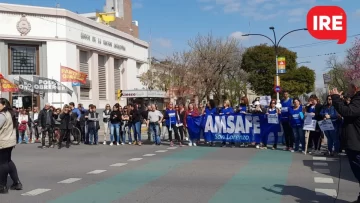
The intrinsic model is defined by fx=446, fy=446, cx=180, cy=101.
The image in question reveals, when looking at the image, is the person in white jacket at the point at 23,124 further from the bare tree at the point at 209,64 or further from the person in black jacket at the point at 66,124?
the bare tree at the point at 209,64

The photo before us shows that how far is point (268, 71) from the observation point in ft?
203

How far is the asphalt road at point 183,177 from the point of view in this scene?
8086mm

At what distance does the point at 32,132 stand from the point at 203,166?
13095mm

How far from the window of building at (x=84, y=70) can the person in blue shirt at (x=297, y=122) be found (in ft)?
103

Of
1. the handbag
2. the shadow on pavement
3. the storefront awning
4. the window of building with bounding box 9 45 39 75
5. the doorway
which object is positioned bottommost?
the shadow on pavement

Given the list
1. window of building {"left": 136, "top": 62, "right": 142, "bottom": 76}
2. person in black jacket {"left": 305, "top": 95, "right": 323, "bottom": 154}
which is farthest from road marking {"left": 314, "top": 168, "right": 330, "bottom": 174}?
window of building {"left": 136, "top": 62, "right": 142, "bottom": 76}

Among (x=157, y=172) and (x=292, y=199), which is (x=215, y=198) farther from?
(x=157, y=172)

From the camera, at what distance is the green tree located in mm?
59875

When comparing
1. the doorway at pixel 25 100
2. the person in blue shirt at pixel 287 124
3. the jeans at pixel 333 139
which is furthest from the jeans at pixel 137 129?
the doorway at pixel 25 100

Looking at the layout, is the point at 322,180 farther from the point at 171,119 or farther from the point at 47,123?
the point at 47,123

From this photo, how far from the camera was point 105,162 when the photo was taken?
1307 cm

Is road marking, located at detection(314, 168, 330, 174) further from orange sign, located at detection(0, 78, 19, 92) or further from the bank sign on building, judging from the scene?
the bank sign on building

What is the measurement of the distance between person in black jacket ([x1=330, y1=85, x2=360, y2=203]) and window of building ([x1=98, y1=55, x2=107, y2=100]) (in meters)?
42.8

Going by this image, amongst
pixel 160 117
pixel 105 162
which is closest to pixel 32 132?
pixel 160 117
